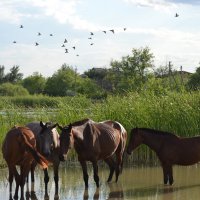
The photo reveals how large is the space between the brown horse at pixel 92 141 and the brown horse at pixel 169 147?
1.70 ft

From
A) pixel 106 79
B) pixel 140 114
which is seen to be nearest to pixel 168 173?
pixel 140 114

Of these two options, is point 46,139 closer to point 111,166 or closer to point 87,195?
point 87,195

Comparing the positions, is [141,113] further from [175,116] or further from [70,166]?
[70,166]

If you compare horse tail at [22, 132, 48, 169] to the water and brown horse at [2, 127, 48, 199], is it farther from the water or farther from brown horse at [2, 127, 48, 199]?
the water

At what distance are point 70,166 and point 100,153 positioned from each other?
3.16 metres

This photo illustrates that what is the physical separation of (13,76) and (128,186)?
63.6 m

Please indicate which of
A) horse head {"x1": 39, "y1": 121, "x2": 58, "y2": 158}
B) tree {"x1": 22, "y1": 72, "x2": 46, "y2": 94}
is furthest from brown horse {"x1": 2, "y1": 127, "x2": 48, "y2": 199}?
tree {"x1": 22, "y1": 72, "x2": 46, "y2": 94}

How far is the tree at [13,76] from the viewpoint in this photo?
73312mm

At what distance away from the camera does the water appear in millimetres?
11055

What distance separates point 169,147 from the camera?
40.2 ft

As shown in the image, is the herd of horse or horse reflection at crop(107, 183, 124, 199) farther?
horse reflection at crop(107, 183, 124, 199)

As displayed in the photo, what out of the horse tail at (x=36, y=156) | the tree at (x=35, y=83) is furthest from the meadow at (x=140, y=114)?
the tree at (x=35, y=83)

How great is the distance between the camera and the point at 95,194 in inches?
439

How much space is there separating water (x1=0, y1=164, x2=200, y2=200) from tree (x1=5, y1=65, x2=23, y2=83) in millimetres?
59866
